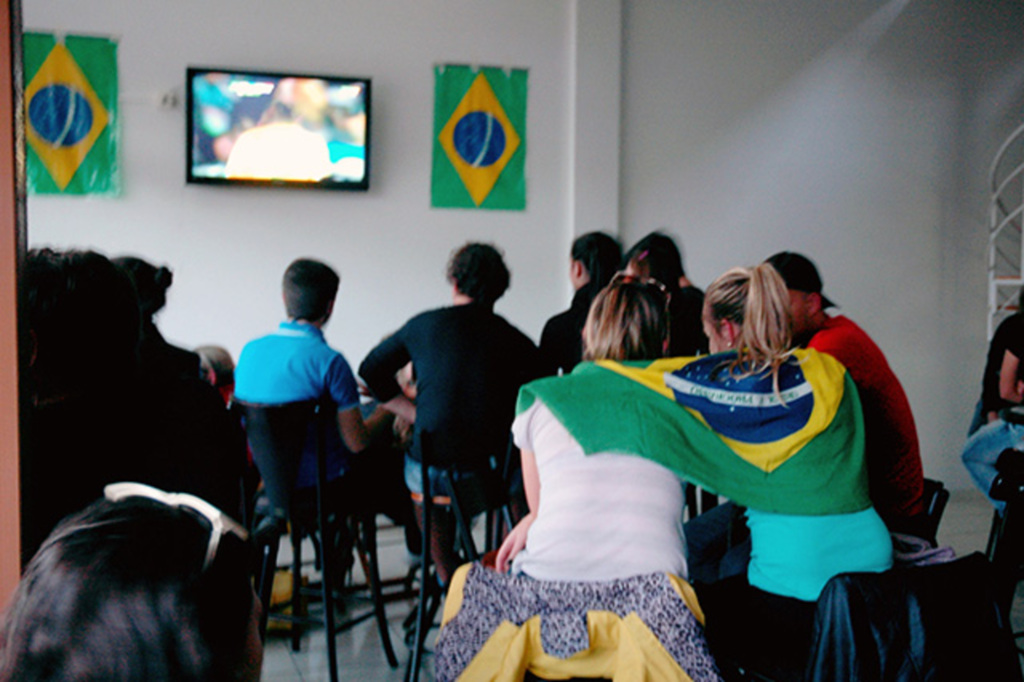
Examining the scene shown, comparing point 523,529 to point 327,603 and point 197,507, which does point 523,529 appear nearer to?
point 327,603

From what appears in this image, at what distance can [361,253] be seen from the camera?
468 cm

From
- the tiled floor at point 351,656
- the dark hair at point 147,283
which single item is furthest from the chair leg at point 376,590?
the dark hair at point 147,283

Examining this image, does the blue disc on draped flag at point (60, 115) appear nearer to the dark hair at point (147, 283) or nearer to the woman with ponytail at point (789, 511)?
the dark hair at point (147, 283)

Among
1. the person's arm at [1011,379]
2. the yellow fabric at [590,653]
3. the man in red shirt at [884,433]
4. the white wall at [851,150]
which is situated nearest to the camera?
the yellow fabric at [590,653]

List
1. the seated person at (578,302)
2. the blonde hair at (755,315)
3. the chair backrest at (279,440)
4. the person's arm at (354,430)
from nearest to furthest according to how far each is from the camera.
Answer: the blonde hair at (755,315), the chair backrest at (279,440), the person's arm at (354,430), the seated person at (578,302)

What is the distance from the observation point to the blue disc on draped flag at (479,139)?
476 centimetres

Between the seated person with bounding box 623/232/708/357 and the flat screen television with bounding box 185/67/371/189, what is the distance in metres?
1.76

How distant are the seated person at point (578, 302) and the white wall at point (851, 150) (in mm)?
1660

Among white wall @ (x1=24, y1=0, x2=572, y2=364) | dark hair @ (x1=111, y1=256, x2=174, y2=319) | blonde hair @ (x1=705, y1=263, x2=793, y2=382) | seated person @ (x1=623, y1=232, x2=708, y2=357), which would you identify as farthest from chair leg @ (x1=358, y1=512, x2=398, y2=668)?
white wall @ (x1=24, y1=0, x2=572, y2=364)

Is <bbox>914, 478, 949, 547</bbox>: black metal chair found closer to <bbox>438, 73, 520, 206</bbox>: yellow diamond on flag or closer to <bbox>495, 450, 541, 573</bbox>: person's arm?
<bbox>495, 450, 541, 573</bbox>: person's arm

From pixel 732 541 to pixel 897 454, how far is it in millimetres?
483

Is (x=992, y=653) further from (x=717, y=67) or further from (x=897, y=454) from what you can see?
(x=717, y=67)

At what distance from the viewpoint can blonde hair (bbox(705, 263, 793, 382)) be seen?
1885 millimetres

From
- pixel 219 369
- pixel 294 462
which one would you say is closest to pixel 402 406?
pixel 294 462
